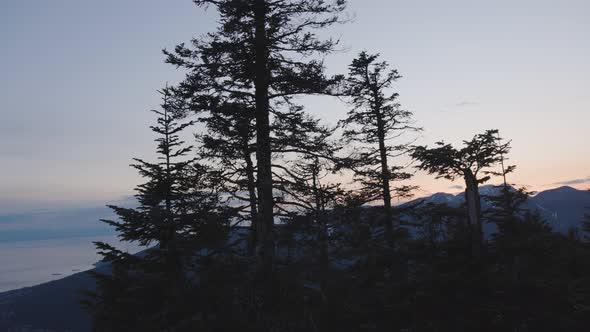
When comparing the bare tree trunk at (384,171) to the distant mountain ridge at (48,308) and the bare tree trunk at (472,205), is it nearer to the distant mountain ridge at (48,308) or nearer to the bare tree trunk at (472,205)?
the bare tree trunk at (472,205)

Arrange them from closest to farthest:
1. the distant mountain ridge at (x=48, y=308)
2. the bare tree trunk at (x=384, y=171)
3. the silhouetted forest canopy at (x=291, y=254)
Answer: the silhouetted forest canopy at (x=291, y=254) < the bare tree trunk at (x=384, y=171) < the distant mountain ridge at (x=48, y=308)

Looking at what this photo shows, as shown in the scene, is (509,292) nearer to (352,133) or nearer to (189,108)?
(189,108)

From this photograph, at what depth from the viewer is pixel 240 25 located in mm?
11977

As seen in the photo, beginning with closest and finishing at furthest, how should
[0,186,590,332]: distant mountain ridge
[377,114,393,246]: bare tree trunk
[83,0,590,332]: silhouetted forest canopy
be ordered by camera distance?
[83,0,590,332]: silhouetted forest canopy, [377,114,393,246]: bare tree trunk, [0,186,590,332]: distant mountain ridge

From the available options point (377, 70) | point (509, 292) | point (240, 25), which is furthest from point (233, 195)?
point (377, 70)

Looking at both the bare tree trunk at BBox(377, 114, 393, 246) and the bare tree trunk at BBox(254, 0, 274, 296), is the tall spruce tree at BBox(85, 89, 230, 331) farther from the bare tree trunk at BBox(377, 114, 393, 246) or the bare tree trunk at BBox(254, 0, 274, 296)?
the bare tree trunk at BBox(377, 114, 393, 246)

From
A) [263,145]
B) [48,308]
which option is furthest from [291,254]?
[48,308]

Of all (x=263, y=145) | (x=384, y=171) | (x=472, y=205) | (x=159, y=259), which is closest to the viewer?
(x=472, y=205)

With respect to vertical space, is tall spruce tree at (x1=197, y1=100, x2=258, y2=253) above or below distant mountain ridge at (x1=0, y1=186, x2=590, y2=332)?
above

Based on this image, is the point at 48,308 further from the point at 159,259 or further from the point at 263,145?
the point at 263,145

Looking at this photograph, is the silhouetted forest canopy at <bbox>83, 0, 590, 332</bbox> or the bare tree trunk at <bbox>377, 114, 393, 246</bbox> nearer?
the silhouetted forest canopy at <bbox>83, 0, 590, 332</bbox>

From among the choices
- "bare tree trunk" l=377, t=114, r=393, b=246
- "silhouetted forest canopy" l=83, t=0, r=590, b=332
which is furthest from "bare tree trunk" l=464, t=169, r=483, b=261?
"bare tree trunk" l=377, t=114, r=393, b=246

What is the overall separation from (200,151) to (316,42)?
18.6 ft

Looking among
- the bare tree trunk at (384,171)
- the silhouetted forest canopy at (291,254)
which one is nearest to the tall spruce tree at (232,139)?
the silhouetted forest canopy at (291,254)
